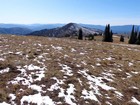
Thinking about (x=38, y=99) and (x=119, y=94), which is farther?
(x=119, y=94)

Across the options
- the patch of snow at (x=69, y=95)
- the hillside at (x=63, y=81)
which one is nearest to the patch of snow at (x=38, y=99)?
the hillside at (x=63, y=81)

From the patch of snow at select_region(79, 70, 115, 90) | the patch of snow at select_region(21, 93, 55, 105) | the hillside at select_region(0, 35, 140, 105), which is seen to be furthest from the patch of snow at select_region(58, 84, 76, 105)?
the patch of snow at select_region(79, 70, 115, 90)

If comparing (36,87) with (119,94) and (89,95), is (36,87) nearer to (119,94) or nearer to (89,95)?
(89,95)

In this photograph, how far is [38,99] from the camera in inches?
485

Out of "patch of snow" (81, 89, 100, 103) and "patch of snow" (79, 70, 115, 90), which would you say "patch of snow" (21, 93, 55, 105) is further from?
"patch of snow" (79, 70, 115, 90)

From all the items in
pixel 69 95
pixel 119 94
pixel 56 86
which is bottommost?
pixel 119 94

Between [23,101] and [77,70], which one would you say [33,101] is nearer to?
[23,101]

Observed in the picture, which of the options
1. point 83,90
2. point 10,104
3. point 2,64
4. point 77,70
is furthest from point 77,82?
point 2,64

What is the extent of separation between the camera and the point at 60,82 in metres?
14.9

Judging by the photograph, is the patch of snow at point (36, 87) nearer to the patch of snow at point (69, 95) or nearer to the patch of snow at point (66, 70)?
the patch of snow at point (69, 95)

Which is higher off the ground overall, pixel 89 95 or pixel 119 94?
pixel 89 95

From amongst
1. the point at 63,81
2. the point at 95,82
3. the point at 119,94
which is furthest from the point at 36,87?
the point at 119,94

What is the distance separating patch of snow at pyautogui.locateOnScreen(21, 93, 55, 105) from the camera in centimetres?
1203

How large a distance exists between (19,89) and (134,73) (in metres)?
11.5
